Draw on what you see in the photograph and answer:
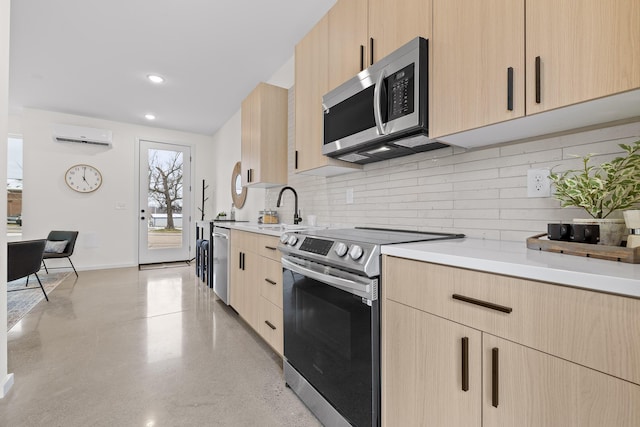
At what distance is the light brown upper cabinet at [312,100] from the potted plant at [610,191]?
1342mm

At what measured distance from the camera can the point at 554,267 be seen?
70 cm

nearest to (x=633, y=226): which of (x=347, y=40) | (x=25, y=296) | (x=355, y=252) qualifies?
(x=355, y=252)

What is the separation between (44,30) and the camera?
8.86ft

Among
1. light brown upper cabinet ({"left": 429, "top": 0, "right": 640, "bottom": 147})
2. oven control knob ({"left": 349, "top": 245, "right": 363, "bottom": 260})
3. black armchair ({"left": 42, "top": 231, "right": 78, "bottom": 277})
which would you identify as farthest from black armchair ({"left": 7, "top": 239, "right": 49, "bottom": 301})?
light brown upper cabinet ({"left": 429, "top": 0, "right": 640, "bottom": 147})

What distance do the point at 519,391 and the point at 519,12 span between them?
4.04 feet

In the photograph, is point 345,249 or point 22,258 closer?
point 345,249

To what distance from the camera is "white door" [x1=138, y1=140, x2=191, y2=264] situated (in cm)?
559

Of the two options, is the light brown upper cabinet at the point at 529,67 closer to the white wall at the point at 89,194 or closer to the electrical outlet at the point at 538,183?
the electrical outlet at the point at 538,183

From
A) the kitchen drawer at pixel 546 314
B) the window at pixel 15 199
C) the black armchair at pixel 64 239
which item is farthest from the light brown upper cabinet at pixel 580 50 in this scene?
the window at pixel 15 199

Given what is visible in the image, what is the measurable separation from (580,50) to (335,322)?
1.34 meters

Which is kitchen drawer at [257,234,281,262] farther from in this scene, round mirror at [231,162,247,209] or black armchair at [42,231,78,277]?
black armchair at [42,231,78,277]

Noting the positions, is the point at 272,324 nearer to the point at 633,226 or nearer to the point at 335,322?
the point at 335,322

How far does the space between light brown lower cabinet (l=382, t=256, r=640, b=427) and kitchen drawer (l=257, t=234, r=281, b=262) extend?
3.18 ft

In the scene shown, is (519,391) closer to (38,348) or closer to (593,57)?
(593,57)
